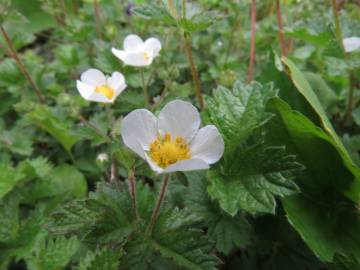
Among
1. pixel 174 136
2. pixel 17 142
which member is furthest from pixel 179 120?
pixel 17 142

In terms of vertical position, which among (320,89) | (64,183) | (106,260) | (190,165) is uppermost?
(190,165)

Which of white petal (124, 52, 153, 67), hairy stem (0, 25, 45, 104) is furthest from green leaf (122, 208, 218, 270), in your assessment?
hairy stem (0, 25, 45, 104)

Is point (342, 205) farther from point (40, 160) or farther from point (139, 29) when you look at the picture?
point (139, 29)

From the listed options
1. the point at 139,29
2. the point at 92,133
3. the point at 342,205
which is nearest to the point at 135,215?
the point at 92,133

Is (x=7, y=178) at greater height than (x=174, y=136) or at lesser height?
lesser

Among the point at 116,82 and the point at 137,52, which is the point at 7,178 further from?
the point at 137,52

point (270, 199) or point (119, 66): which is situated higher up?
point (119, 66)

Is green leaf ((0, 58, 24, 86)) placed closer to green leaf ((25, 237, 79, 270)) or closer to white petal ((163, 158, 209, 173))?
green leaf ((25, 237, 79, 270))
